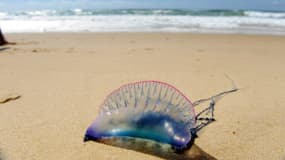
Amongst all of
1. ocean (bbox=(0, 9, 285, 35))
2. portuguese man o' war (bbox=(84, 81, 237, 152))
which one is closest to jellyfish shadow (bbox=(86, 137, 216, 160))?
portuguese man o' war (bbox=(84, 81, 237, 152))

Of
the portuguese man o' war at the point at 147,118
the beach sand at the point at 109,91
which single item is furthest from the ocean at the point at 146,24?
the portuguese man o' war at the point at 147,118

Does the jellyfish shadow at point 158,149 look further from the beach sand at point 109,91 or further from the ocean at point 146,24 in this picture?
the ocean at point 146,24

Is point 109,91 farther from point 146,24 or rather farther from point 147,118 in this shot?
point 146,24

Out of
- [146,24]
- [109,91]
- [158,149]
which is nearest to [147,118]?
[158,149]

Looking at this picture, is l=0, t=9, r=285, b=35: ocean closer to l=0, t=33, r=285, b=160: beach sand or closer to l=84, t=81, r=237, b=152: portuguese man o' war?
l=0, t=33, r=285, b=160: beach sand

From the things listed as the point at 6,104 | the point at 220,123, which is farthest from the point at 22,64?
the point at 220,123

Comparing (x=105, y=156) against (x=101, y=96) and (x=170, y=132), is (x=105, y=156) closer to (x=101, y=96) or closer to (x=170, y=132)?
(x=170, y=132)
